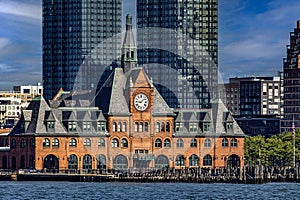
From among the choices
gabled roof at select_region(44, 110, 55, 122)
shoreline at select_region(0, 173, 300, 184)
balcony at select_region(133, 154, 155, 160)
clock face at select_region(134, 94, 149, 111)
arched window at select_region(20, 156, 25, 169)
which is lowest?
shoreline at select_region(0, 173, 300, 184)

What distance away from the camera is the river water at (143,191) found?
147 metres

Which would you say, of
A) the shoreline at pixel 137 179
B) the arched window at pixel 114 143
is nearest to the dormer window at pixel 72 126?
the arched window at pixel 114 143

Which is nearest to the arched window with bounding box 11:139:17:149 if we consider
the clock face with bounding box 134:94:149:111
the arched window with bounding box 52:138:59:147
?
the arched window with bounding box 52:138:59:147

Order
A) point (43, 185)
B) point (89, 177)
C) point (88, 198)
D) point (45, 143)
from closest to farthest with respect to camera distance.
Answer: point (88, 198) → point (43, 185) → point (89, 177) → point (45, 143)

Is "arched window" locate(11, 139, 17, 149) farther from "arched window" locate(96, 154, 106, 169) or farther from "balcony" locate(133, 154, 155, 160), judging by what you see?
"balcony" locate(133, 154, 155, 160)

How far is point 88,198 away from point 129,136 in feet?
184

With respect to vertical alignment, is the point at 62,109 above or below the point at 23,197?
above

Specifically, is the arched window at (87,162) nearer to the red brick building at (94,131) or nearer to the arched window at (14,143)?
the red brick building at (94,131)

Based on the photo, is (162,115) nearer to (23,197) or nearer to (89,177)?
(89,177)

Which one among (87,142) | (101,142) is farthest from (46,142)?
(101,142)

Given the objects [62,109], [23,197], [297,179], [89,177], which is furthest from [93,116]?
[23,197]

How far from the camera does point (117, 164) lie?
7776 inches

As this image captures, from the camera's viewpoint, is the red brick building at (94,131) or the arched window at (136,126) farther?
the arched window at (136,126)

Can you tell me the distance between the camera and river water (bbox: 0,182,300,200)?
147 m
